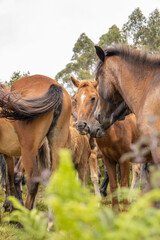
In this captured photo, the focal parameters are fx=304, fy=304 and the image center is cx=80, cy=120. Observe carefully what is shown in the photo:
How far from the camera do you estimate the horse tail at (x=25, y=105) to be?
379cm

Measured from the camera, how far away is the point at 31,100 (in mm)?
4000

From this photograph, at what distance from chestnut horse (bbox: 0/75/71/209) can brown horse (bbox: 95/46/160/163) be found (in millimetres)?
597

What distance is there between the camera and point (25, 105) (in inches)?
152

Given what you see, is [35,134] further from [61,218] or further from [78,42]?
[78,42]

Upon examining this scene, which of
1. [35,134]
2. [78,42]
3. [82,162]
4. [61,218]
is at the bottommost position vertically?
[82,162]

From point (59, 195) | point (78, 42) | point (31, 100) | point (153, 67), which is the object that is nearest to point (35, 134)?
point (31, 100)

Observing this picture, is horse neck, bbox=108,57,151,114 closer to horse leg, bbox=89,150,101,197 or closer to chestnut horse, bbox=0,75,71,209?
chestnut horse, bbox=0,75,71,209

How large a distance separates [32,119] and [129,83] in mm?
1346

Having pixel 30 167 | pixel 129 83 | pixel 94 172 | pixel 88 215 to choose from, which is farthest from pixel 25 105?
pixel 94 172

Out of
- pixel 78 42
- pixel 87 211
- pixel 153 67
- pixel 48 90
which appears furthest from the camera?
pixel 78 42

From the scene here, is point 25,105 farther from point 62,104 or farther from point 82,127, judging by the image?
point 82,127

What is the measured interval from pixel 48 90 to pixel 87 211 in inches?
144

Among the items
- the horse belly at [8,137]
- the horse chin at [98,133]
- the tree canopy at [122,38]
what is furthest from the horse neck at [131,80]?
the tree canopy at [122,38]

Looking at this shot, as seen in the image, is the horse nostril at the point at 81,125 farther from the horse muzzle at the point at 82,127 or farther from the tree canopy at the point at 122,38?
the tree canopy at the point at 122,38
